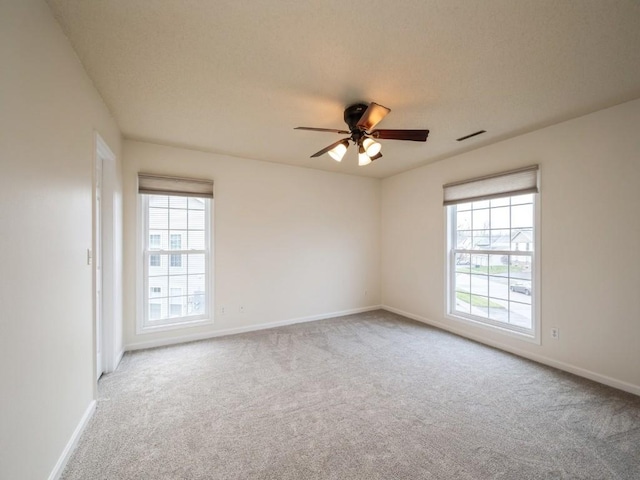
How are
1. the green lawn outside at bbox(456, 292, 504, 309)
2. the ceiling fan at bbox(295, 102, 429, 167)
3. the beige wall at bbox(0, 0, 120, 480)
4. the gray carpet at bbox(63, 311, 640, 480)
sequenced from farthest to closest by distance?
the green lawn outside at bbox(456, 292, 504, 309), the ceiling fan at bbox(295, 102, 429, 167), the gray carpet at bbox(63, 311, 640, 480), the beige wall at bbox(0, 0, 120, 480)

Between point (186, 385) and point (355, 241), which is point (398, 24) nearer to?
point (186, 385)

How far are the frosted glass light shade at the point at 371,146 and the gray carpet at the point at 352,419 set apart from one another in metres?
2.12

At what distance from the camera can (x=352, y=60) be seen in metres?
1.88

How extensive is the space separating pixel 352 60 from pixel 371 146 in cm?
65

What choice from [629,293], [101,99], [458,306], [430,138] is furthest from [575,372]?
[101,99]

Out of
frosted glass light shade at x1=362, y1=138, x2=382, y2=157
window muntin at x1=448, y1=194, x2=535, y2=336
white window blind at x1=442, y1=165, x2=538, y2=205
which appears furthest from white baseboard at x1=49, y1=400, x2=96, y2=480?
white window blind at x1=442, y1=165, x2=538, y2=205

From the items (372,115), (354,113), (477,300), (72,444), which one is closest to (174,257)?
(72,444)

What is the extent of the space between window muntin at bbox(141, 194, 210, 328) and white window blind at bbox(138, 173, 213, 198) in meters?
0.13

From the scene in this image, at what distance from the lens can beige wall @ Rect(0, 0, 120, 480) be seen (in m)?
1.16

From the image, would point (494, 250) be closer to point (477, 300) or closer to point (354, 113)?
point (477, 300)

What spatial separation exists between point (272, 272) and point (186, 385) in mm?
1971

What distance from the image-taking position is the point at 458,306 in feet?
13.3

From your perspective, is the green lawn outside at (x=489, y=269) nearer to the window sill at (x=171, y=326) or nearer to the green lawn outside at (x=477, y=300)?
the green lawn outside at (x=477, y=300)

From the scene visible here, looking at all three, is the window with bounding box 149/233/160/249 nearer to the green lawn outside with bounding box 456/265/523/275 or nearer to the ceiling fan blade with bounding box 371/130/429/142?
the ceiling fan blade with bounding box 371/130/429/142
